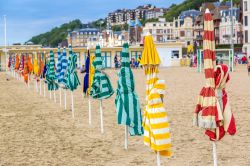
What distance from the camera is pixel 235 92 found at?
22047mm

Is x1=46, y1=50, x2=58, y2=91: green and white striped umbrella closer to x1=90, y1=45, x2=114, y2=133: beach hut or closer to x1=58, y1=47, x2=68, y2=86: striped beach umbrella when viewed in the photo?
x1=58, y1=47, x2=68, y2=86: striped beach umbrella

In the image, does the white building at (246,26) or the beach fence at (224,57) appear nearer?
the beach fence at (224,57)

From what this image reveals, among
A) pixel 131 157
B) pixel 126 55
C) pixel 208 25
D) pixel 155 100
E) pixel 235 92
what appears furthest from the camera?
pixel 235 92

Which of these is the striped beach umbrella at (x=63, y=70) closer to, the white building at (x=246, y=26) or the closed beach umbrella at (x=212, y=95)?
the closed beach umbrella at (x=212, y=95)

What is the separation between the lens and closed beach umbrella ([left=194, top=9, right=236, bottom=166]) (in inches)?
265

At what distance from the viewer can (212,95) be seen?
6.75m

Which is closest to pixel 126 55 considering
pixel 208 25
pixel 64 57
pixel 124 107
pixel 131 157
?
pixel 124 107

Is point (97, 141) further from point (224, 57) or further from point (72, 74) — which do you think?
point (224, 57)

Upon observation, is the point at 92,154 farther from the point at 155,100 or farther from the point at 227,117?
the point at 227,117

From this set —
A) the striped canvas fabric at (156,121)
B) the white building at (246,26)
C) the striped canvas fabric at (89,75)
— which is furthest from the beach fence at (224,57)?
the striped canvas fabric at (156,121)

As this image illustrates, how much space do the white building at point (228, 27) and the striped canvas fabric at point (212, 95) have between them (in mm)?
84191

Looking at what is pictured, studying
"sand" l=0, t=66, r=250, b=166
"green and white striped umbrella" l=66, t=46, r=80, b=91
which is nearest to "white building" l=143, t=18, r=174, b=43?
"sand" l=0, t=66, r=250, b=166

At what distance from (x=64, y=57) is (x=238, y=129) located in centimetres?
785

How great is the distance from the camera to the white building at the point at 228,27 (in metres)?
90.0
